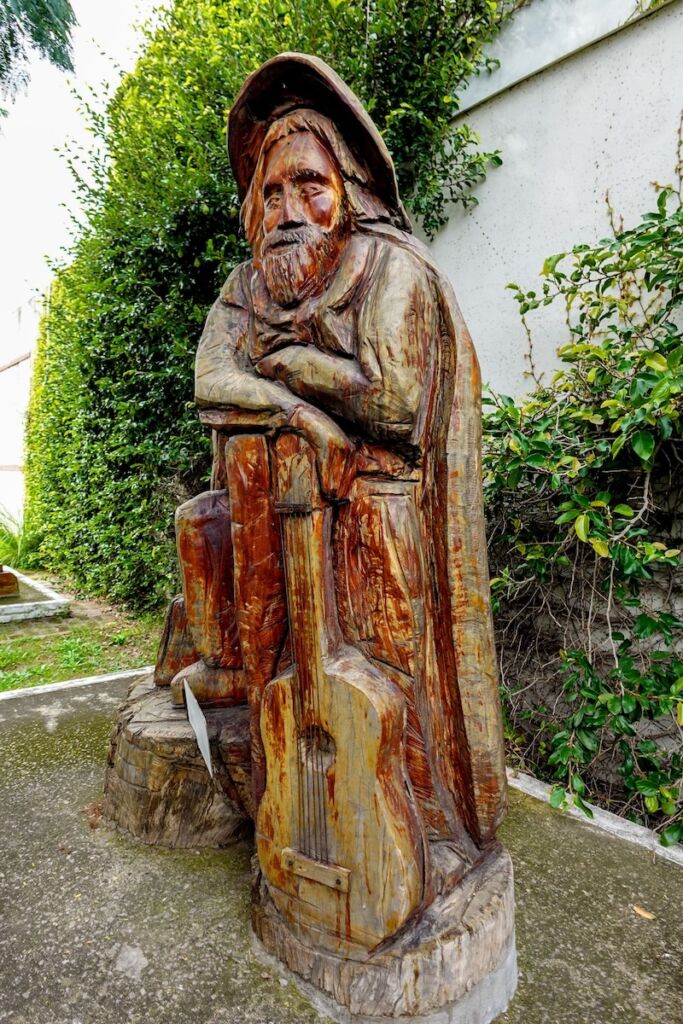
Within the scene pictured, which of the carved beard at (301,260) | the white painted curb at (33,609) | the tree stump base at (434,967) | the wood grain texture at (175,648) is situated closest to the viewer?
the tree stump base at (434,967)

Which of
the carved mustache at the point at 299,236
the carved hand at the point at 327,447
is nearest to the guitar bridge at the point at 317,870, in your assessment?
the carved hand at the point at 327,447

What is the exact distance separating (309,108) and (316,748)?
1508mm

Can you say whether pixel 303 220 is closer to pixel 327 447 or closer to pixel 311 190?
pixel 311 190

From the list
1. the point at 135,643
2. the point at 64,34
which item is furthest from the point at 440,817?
the point at 64,34

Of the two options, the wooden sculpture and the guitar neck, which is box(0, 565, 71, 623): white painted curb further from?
the guitar neck

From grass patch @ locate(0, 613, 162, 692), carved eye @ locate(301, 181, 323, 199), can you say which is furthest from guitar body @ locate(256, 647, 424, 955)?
grass patch @ locate(0, 613, 162, 692)

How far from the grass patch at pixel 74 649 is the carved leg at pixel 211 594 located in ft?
8.26

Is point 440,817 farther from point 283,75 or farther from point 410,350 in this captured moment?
point 283,75

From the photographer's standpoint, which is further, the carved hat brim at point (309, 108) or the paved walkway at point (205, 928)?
the carved hat brim at point (309, 108)

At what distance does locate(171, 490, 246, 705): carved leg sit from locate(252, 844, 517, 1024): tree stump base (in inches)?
25.3

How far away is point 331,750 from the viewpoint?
1.32 metres

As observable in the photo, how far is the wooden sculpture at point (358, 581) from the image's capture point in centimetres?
127

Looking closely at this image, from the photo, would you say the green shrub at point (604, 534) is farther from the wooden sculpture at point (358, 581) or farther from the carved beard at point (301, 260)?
the carved beard at point (301, 260)

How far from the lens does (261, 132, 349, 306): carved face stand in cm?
145
